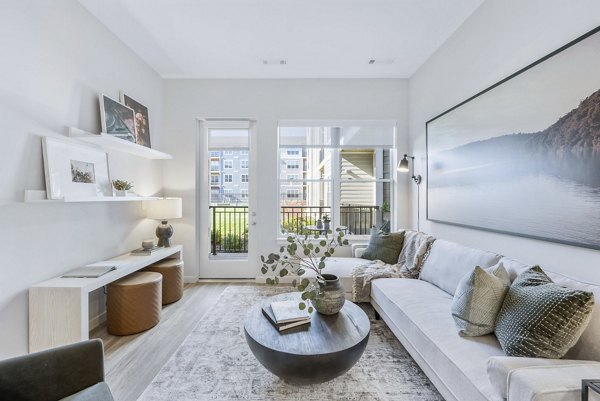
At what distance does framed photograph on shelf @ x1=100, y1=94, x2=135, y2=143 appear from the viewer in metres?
2.63

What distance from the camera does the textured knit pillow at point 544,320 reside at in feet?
3.88

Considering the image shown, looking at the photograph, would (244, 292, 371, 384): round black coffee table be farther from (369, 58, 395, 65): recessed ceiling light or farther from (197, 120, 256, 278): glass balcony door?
(369, 58, 395, 65): recessed ceiling light

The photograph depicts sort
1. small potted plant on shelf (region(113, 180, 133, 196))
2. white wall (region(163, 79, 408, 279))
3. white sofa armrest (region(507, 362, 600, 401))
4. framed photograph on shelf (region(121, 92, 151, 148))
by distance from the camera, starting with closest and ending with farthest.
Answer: white sofa armrest (region(507, 362, 600, 401)) → small potted plant on shelf (region(113, 180, 133, 196)) → framed photograph on shelf (region(121, 92, 151, 148)) → white wall (region(163, 79, 408, 279))

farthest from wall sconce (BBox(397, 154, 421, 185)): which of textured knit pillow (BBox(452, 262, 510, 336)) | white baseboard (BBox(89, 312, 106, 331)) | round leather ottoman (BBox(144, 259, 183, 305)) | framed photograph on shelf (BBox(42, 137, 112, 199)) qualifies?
white baseboard (BBox(89, 312, 106, 331))

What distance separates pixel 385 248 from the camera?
10.4ft

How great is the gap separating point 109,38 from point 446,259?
415 centimetres

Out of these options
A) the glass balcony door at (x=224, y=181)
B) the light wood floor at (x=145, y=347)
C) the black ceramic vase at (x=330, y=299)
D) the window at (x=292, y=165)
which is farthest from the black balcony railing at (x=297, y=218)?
the black ceramic vase at (x=330, y=299)

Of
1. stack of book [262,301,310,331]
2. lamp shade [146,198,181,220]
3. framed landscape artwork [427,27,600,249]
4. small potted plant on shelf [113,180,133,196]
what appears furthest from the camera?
lamp shade [146,198,181,220]

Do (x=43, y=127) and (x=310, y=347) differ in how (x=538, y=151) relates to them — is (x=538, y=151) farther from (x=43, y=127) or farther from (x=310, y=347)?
(x=43, y=127)

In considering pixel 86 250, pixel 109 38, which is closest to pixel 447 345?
pixel 86 250

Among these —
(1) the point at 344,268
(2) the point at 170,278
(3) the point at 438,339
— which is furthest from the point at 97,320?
(3) the point at 438,339

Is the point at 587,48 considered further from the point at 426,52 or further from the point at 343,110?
the point at 343,110

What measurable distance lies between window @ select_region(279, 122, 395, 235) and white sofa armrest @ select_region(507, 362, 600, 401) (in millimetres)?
2988

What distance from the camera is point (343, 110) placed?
388cm
